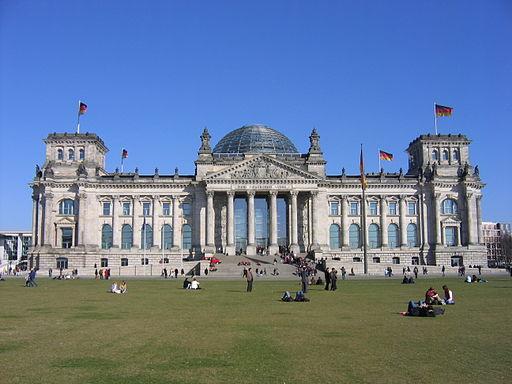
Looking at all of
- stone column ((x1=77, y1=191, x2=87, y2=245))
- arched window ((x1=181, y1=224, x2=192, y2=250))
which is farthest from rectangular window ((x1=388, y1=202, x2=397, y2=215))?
stone column ((x1=77, y1=191, x2=87, y2=245))

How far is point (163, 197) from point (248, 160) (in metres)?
19.2

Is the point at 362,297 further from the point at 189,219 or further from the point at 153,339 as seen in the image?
the point at 189,219

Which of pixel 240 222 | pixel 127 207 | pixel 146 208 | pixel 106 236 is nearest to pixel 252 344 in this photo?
pixel 240 222

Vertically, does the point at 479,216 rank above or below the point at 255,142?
below

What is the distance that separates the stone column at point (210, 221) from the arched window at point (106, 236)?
2001cm

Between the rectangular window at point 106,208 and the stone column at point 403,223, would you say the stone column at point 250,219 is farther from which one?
the stone column at point 403,223

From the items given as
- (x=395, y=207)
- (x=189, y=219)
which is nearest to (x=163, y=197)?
(x=189, y=219)

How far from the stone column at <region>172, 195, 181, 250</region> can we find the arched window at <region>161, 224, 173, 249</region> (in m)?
1.06

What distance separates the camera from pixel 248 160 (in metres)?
108

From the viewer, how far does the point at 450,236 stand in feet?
374

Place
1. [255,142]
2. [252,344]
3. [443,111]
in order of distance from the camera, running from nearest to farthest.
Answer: [252,344], [443,111], [255,142]

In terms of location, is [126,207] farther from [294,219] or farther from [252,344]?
[252,344]

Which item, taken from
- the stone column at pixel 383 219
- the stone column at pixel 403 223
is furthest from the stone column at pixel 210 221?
the stone column at pixel 403 223

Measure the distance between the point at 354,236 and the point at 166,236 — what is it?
3726 cm
